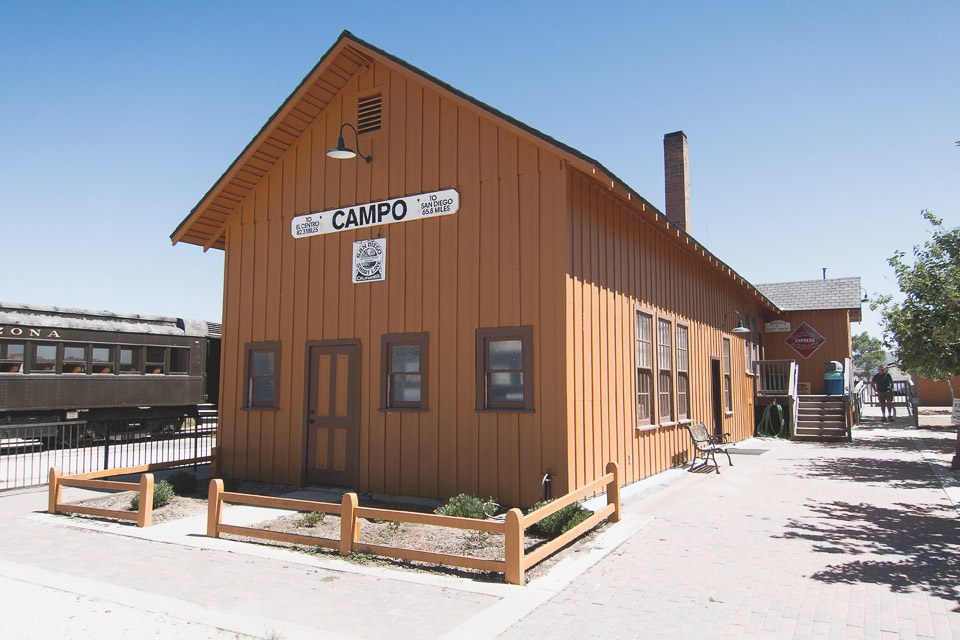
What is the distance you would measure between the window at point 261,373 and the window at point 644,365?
6.33m

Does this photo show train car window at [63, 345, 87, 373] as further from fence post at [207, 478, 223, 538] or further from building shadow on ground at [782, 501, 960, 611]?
building shadow on ground at [782, 501, 960, 611]

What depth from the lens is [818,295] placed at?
2452 centimetres

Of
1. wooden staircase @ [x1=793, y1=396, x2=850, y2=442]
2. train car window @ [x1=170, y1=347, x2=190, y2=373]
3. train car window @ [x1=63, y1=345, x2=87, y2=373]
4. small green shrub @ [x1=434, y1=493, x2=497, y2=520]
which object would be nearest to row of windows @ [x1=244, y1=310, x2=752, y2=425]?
small green shrub @ [x1=434, y1=493, x2=497, y2=520]

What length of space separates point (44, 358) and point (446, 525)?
14847 millimetres

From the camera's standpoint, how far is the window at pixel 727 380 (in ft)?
56.1

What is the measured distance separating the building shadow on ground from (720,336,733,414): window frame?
7683 millimetres

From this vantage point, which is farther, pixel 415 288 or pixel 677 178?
pixel 677 178

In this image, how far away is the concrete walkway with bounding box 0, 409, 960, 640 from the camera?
4.87 m

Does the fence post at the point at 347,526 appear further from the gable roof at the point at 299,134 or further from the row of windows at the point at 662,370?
the row of windows at the point at 662,370

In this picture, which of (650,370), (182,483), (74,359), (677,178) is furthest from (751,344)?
(74,359)

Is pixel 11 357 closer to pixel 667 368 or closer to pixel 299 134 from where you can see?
pixel 299 134

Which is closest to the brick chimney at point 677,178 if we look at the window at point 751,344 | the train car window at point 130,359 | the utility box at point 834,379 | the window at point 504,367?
the window at point 751,344

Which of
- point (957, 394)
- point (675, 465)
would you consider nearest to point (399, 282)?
point (675, 465)

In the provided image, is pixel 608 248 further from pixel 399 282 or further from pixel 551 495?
pixel 551 495
